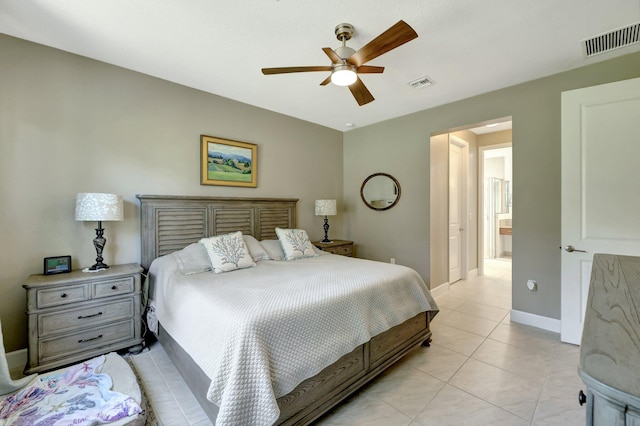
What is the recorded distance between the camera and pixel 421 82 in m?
2.92

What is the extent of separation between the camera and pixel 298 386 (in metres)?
1.53

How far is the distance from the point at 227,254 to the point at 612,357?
2529mm

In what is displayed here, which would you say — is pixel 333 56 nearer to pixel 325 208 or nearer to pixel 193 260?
pixel 193 260

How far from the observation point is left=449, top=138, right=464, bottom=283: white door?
177 inches

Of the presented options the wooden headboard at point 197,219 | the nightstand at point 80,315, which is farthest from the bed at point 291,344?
the nightstand at point 80,315

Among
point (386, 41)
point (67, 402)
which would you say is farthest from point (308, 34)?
point (67, 402)

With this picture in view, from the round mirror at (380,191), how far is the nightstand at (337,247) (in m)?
0.77

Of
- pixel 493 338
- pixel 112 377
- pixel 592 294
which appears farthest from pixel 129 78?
pixel 493 338

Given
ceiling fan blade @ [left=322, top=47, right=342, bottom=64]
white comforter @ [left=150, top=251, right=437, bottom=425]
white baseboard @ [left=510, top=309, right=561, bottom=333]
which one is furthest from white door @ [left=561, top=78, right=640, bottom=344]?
ceiling fan blade @ [left=322, top=47, right=342, bottom=64]

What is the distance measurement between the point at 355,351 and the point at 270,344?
0.71m

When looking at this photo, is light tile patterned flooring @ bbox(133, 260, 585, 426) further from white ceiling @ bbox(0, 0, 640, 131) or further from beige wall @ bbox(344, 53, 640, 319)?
white ceiling @ bbox(0, 0, 640, 131)

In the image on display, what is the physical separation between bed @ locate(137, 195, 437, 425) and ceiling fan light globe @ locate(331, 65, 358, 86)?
155 cm

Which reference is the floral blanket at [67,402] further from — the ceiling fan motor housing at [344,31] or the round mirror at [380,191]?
the round mirror at [380,191]

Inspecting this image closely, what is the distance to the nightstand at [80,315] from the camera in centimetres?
199
